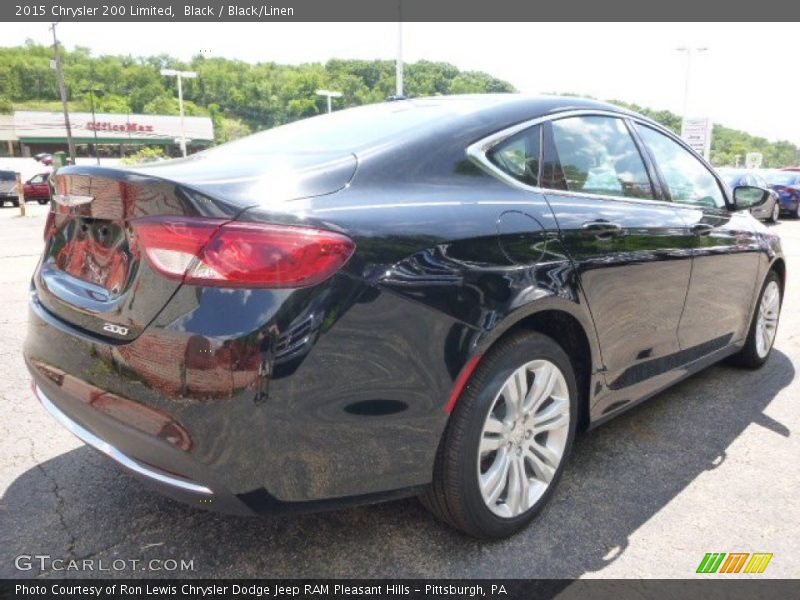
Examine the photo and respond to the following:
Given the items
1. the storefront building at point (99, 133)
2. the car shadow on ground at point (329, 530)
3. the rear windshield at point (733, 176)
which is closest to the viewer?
the car shadow on ground at point (329, 530)

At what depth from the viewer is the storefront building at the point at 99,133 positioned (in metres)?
66.1

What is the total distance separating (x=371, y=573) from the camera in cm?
205

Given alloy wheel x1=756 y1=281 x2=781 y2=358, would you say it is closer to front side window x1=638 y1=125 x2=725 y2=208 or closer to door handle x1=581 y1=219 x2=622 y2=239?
front side window x1=638 y1=125 x2=725 y2=208

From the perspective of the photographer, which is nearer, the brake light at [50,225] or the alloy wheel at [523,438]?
the alloy wheel at [523,438]

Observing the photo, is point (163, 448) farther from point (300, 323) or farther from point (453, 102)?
point (453, 102)

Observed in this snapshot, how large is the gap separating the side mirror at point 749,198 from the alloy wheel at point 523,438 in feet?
7.57

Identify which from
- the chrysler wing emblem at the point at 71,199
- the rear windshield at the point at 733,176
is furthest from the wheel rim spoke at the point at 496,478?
the rear windshield at the point at 733,176

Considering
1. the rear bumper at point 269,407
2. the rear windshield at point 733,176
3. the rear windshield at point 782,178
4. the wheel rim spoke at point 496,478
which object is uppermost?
the rear bumper at point 269,407

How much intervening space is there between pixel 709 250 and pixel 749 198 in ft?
3.01

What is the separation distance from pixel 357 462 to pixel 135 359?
0.70 m

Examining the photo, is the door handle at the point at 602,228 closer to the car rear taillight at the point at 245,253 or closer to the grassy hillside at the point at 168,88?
the car rear taillight at the point at 245,253

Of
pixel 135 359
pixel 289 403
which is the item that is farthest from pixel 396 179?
pixel 135 359

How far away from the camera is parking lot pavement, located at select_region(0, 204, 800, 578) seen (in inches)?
82.9

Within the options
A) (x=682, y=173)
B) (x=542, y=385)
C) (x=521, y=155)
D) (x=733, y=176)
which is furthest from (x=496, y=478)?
(x=733, y=176)
